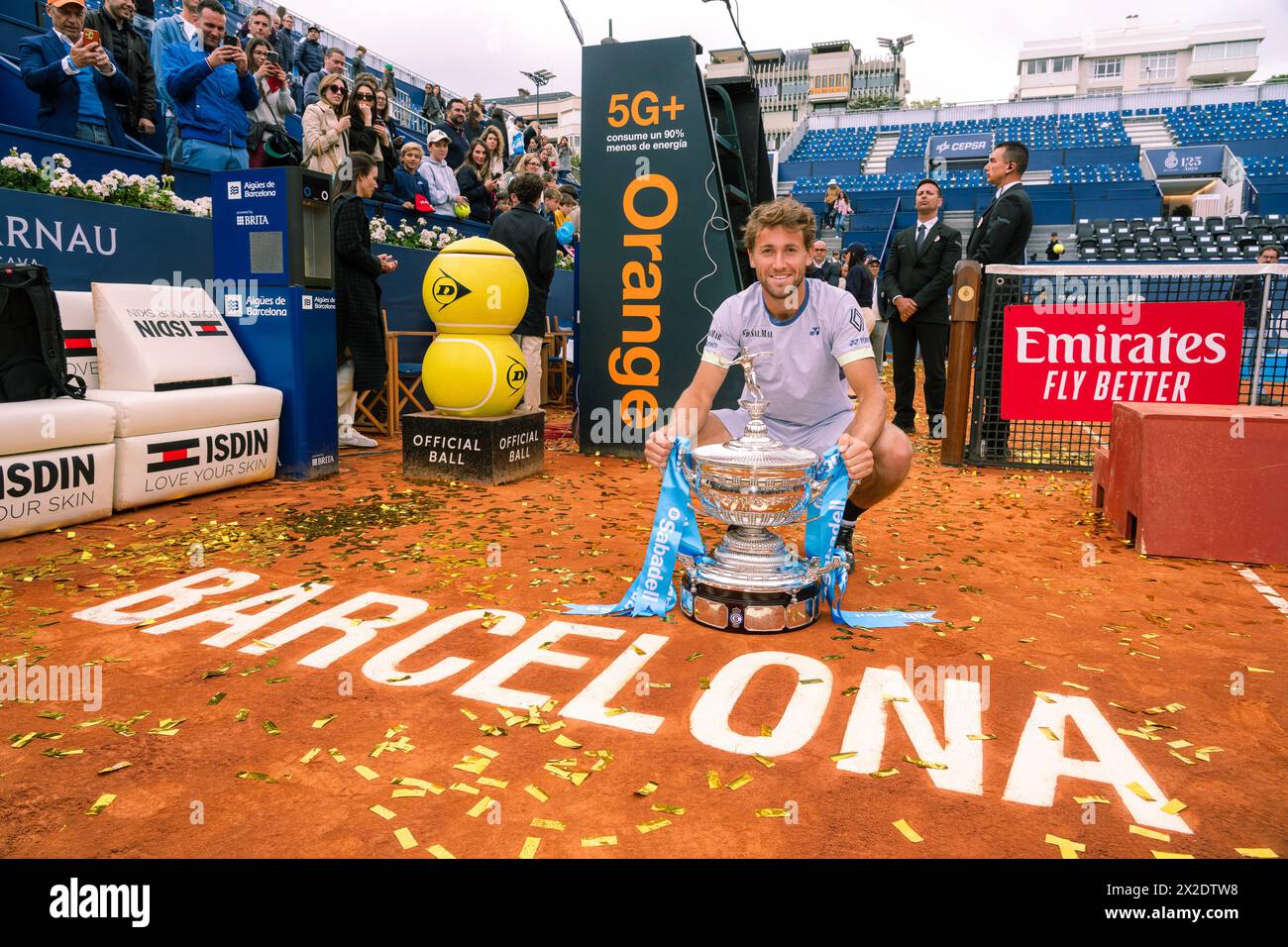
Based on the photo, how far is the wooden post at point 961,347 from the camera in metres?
6.41

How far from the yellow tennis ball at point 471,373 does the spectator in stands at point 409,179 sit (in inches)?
180

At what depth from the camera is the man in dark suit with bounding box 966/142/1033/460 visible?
6898 mm

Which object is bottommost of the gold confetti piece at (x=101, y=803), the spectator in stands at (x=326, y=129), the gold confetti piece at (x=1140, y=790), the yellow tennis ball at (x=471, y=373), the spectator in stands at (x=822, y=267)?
the gold confetti piece at (x=101, y=803)

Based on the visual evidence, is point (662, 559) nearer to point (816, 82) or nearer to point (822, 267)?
point (822, 267)

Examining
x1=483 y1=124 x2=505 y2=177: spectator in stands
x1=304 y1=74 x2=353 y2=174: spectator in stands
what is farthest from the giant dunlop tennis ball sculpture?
x1=483 y1=124 x2=505 y2=177: spectator in stands

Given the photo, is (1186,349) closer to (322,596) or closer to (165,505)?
(322,596)

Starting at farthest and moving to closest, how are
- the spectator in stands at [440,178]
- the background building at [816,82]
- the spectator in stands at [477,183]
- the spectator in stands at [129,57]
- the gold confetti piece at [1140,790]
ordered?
the background building at [816,82], the spectator in stands at [477,183], the spectator in stands at [440,178], the spectator in stands at [129,57], the gold confetti piece at [1140,790]

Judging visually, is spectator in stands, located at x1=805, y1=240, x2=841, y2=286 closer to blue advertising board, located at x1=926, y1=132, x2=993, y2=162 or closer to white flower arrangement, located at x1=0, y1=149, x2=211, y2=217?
white flower arrangement, located at x1=0, y1=149, x2=211, y2=217

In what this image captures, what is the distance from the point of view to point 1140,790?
214 centimetres

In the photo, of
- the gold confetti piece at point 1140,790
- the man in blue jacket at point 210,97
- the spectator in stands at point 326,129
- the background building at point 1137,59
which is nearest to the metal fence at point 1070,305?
the gold confetti piece at point 1140,790

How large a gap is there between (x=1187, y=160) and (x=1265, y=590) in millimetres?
31780

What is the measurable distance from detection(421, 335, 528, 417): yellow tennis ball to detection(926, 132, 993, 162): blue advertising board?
33.2 m

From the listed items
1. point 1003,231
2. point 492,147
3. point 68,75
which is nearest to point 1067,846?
point 1003,231

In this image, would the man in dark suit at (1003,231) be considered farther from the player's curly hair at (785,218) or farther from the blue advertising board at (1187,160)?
the blue advertising board at (1187,160)
